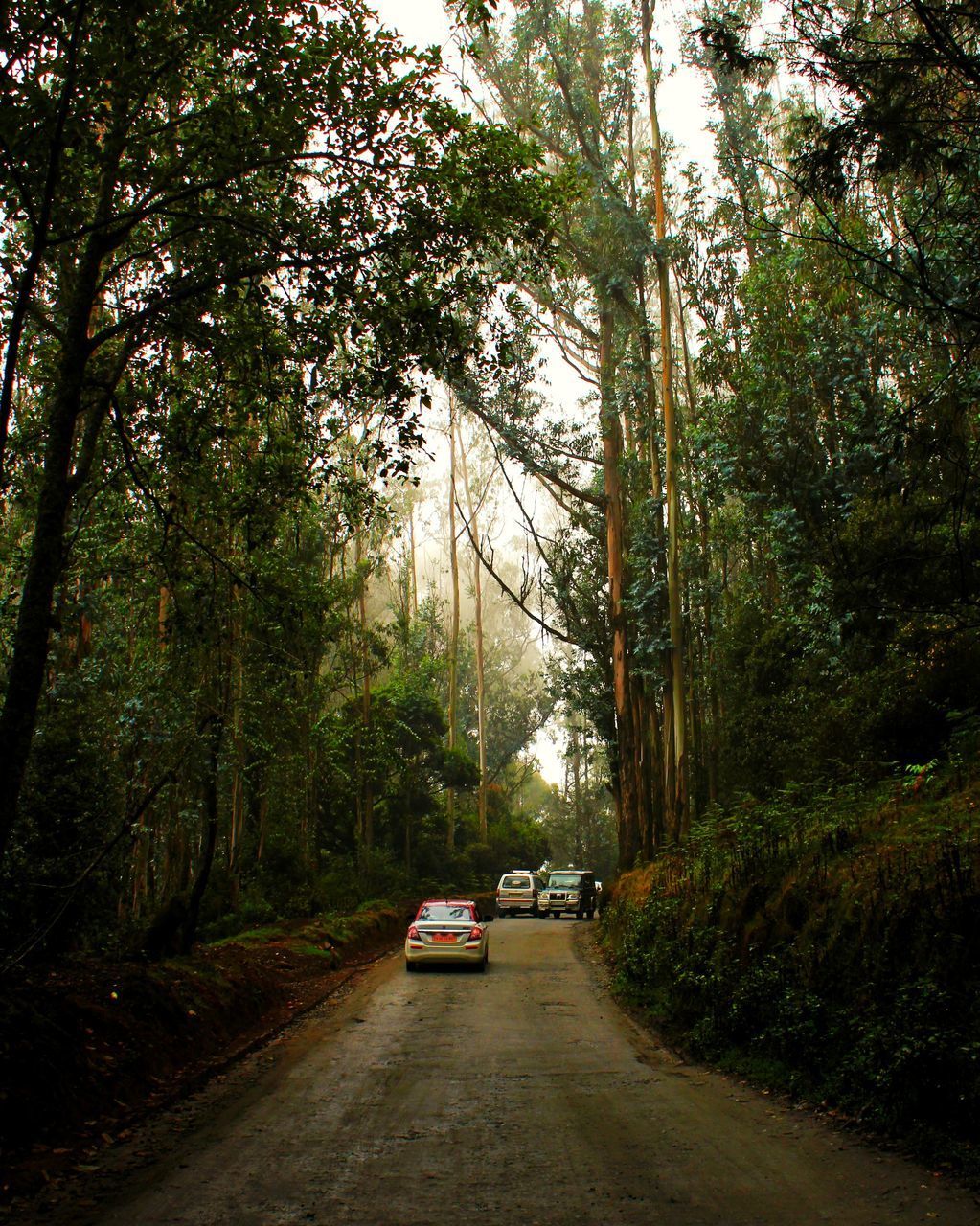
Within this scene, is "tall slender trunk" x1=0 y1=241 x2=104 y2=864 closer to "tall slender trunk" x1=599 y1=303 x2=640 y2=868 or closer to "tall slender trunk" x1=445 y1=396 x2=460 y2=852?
"tall slender trunk" x1=599 y1=303 x2=640 y2=868

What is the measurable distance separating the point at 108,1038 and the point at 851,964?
6.48m

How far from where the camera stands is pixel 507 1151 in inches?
262

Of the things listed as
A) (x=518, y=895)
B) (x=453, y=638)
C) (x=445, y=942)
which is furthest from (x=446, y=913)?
(x=453, y=638)

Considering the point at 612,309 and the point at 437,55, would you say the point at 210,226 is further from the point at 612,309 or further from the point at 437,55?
the point at 612,309

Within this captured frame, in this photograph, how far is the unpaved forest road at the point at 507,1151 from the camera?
5410 millimetres

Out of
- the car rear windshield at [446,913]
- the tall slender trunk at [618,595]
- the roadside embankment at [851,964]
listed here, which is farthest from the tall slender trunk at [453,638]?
the roadside embankment at [851,964]

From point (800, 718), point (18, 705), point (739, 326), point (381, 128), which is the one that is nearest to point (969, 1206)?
point (18, 705)

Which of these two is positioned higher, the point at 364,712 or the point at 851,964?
the point at 364,712

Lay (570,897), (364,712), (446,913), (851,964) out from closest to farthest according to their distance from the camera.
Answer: (851,964), (446,913), (364,712), (570,897)

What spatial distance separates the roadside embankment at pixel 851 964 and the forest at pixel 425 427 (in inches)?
5.2

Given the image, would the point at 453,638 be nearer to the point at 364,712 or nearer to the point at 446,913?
the point at 364,712

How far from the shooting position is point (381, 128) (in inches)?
318

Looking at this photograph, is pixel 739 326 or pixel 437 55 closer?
pixel 437 55

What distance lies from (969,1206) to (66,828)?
1109cm
